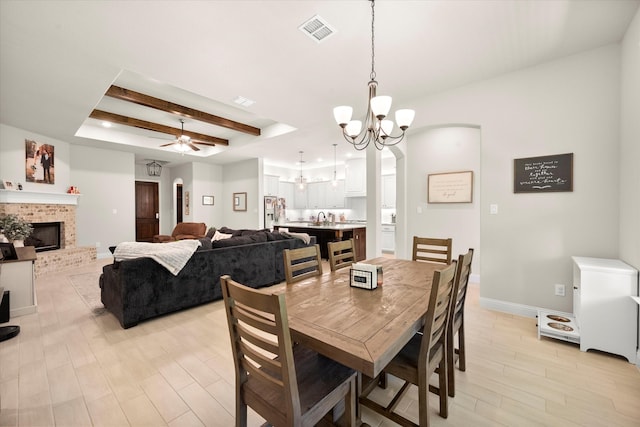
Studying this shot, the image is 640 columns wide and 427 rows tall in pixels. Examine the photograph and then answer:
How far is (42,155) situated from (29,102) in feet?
7.12

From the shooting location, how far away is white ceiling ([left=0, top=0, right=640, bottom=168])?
2.13 m

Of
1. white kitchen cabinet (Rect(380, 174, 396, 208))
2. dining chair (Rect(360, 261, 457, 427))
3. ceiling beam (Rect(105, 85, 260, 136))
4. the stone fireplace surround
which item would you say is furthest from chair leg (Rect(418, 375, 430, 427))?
the stone fireplace surround

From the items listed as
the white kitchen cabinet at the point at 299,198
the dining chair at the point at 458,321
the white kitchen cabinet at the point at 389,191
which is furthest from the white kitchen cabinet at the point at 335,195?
the dining chair at the point at 458,321

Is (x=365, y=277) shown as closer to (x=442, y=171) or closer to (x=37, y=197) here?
(x=442, y=171)

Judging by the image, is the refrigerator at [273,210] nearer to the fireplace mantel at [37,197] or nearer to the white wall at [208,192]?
the white wall at [208,192]

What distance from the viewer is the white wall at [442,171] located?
4355 millimetres

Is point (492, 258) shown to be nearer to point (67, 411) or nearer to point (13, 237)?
point (67, 411)

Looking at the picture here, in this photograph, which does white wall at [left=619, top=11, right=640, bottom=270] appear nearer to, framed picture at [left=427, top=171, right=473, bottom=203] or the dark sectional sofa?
framed picture at [left=427, top=171, right=473, bottom=203]

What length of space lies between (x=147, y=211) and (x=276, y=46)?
8.14 meters

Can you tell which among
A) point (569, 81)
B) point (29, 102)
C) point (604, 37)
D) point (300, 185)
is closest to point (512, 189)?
point (569, 81)

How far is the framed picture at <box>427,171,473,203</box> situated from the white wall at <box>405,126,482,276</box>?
81 mm

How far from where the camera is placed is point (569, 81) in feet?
9.23

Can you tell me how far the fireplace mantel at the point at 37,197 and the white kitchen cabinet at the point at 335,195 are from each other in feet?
20.5

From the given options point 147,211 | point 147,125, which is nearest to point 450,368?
point 147,125
